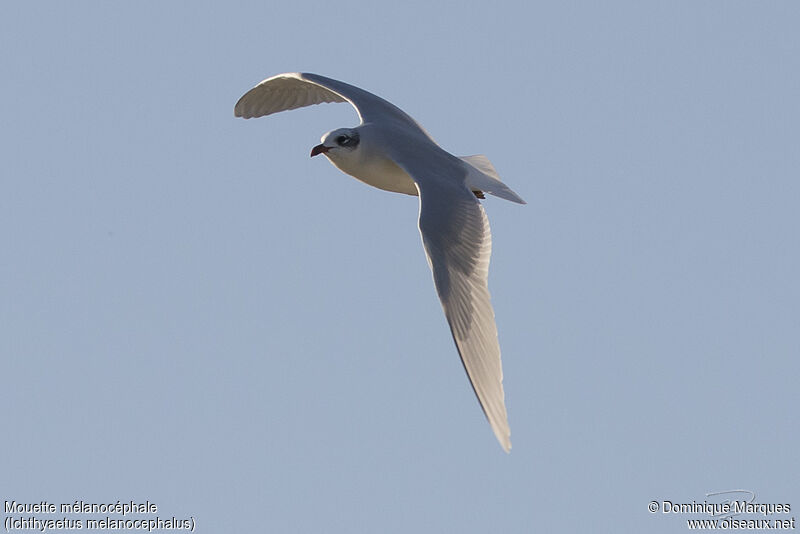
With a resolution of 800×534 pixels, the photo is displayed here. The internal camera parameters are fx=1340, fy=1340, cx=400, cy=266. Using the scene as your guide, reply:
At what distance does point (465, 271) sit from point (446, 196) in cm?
79

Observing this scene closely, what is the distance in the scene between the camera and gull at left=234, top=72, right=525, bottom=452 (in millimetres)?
9484

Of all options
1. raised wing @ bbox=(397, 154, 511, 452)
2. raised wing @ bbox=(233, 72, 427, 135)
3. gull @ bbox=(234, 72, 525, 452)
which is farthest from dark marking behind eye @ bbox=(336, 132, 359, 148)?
raised wing @ bbox=(233, 72, 427, 135)

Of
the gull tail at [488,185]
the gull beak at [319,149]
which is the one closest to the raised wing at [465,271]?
the gull tail at [488,185]

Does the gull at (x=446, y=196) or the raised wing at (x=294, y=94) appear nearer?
the gull at (x=446, y=196)

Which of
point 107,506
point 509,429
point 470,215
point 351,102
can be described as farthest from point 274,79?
Result: point 509,429

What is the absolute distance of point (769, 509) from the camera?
9984 millimetres

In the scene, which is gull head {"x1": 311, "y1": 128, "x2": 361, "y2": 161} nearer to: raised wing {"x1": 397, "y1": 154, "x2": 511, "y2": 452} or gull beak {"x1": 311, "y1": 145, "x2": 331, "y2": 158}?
gull beak {"x1": 311, "y1": 145, "x2": 331, "y2": 158}

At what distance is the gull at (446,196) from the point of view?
9484 mm

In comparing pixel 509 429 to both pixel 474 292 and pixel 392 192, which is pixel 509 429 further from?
pixel 392 192

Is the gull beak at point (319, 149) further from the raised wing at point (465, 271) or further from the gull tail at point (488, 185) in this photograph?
the gull tail at point (488, 185)

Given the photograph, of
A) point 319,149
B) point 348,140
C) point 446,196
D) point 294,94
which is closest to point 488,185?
point 446,196

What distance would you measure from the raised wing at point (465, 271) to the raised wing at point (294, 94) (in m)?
2.15

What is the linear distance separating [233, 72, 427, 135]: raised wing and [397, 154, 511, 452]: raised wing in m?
2.15

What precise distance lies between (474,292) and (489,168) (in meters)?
2.85
